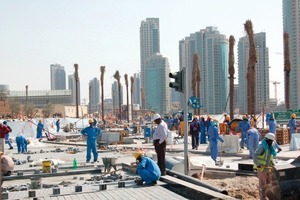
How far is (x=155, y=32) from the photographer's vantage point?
193 metres

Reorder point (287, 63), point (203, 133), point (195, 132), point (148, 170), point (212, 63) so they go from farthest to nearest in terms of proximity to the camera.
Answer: point (212, 63)
point (287, 63)
point (203, 133)
point (195, 132)
point (148, 170)

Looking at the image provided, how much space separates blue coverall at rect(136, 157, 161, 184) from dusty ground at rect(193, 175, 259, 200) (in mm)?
1761

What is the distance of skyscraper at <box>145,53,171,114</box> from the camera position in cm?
14312

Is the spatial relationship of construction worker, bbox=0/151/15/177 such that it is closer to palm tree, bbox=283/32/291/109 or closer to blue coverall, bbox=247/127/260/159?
blue coverall, bbox=247/127/260/159

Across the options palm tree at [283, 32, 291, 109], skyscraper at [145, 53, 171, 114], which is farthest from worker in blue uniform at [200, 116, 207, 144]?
skyscraper at [145, 53, 171, 114]

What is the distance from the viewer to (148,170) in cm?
1084

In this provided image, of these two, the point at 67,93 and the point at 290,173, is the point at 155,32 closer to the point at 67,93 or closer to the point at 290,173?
the point at 67,93

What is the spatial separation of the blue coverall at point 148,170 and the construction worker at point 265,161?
2.40 meters

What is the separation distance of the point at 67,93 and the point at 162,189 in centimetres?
14275

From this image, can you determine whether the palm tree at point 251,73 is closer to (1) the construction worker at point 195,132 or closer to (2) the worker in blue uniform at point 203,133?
(2) the worker in blue uniform at point 203,133

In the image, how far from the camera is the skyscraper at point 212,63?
4230 inches

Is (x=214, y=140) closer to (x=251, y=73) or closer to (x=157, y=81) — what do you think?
(x=251, y=73)

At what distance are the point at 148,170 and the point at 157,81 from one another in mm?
134763

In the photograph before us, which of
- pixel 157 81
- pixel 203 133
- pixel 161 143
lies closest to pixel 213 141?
pixel 161 143
